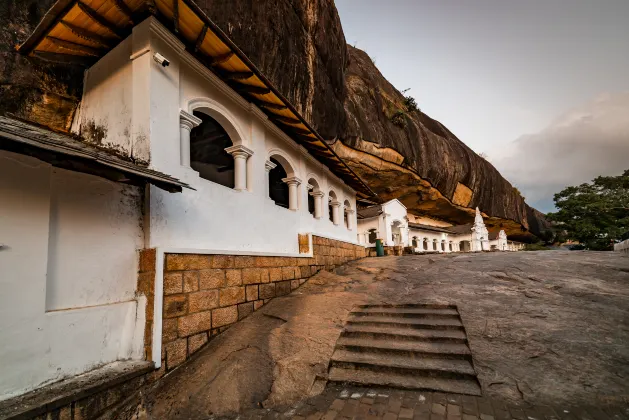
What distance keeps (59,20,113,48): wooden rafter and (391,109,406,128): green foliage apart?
15446 millimetres

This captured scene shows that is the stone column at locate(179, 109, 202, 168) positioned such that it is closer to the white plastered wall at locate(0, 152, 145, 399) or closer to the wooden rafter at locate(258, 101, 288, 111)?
the white plastered wall at locate(0, 152, 145, 399)

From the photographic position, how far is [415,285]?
22.4 feet

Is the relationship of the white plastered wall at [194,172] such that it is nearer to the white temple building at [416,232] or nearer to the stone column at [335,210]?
the stone column at [335,210]

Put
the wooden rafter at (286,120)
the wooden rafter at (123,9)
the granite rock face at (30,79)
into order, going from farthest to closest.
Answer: the wooden rafter at (286,120)
the granite rock face at (30,79)
the wooden rafter at (123,9)

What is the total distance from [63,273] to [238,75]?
4.03 m

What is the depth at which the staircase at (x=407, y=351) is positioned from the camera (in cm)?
357

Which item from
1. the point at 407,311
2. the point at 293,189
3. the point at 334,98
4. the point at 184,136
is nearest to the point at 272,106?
the point at 184,136

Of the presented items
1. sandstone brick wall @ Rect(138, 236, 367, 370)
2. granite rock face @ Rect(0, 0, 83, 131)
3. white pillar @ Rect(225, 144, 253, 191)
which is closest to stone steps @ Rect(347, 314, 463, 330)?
sandstone brick wall @ Rect(138, 236, 367, 370)

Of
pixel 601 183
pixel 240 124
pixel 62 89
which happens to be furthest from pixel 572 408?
pixel 601 183

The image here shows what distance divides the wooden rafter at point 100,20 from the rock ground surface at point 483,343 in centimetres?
518

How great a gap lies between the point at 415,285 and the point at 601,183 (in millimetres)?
28192

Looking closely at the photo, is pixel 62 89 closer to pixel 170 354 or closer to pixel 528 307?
pixel 170 354

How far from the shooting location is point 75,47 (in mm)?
5000

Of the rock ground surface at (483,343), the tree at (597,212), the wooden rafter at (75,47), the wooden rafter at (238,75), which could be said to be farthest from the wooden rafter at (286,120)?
the tree at (597,212)
